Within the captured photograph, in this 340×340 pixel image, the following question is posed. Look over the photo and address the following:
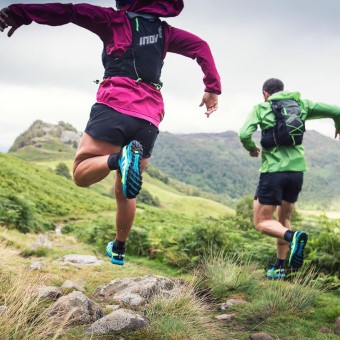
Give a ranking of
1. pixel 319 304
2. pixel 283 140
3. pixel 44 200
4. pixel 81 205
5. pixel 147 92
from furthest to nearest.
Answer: pixel 81 205 < pixel 44 200 < pixel 283 140 < pixel 319 304 < pixel 147 92

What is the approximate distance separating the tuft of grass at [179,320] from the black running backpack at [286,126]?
7.57ft

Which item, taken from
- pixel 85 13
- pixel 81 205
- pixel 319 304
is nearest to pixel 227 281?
pixel 319 304

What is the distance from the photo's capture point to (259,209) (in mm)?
5805

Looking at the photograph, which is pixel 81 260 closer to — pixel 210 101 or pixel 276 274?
pixel 276 274

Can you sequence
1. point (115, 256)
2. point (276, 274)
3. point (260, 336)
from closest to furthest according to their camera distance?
point (260, 336)
point (115, 256)
point (276, 274)

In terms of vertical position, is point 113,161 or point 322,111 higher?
point 322,111

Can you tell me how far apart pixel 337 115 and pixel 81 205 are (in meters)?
32.1

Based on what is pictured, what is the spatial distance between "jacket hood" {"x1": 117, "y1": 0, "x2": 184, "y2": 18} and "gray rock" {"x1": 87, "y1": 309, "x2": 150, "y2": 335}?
2.63m

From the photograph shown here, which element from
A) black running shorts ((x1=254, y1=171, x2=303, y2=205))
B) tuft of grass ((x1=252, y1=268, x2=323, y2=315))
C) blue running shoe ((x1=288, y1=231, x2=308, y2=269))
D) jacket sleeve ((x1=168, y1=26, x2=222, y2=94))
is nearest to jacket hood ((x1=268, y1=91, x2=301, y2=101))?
black running shorts ((x1=254, y1=171, x2=303, y2=205))

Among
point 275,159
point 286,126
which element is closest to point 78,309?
point 275,159

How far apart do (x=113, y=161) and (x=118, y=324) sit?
1254 millimetres

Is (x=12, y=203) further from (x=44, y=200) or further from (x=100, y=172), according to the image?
(x=44, y=200)

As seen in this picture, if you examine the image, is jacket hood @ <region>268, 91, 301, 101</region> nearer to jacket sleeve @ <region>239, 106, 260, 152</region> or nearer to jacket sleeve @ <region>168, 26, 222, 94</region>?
jacket sleeve @ <region>239, 106, 260, 152</region>

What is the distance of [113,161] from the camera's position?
3457 millimetres
